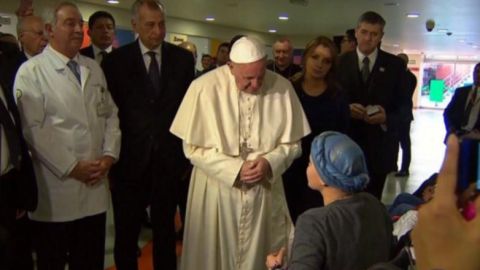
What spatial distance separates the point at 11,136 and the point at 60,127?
369 millimetres

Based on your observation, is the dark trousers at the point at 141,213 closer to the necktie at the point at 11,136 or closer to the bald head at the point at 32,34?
the necktie at the point at 11,136

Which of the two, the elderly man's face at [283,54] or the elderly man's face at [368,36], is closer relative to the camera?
the elderly man's face at [368,36]

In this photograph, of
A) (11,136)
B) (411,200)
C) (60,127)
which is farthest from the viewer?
(411,200)

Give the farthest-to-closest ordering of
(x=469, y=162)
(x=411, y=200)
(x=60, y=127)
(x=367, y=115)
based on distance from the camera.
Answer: (x=411, y=200) < (x=367, y=115) < (x=60, y=127) < (x=469, y=162)

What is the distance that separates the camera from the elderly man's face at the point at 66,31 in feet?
8.47

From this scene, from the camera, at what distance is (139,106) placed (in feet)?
9.82

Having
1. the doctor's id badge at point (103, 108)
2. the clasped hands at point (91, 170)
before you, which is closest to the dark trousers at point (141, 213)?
the clasped hands at point (91, 170)

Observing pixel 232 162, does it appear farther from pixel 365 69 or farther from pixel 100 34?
pixel 100 34

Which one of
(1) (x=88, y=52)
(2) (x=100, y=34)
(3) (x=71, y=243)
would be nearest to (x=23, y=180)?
(3) (x=71, y=243)

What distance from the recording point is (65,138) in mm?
2586

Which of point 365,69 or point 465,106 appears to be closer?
point 365,69

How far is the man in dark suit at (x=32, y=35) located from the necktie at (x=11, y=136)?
4.23 feet

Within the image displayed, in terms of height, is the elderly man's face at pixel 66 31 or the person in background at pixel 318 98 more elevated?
the elderly man's face at pixel 66 31

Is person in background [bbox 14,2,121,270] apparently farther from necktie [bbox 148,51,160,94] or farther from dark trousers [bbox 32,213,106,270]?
necktie [bbox 148,51,160,94]
